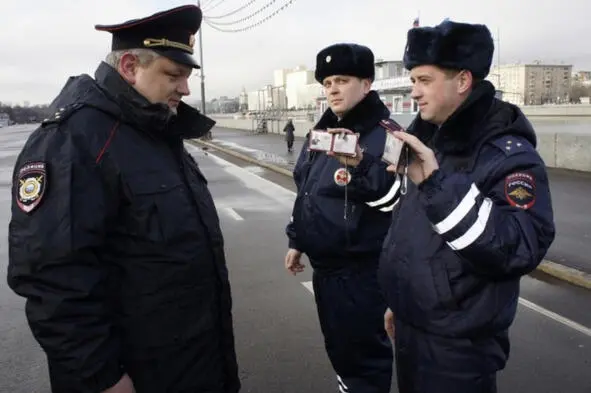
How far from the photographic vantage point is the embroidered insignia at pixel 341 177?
284 centimetres

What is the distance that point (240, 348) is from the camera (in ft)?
14.1

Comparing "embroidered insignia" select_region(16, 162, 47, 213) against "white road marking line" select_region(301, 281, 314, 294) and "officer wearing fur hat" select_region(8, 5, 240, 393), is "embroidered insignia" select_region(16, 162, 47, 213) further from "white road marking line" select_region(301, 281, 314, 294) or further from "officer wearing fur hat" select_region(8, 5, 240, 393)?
"white road marking line" select_region(301, 281, 314, 294)

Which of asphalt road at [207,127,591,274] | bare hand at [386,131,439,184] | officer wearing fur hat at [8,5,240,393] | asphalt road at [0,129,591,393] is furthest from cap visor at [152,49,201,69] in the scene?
asphalt road at [207,127,591,274]

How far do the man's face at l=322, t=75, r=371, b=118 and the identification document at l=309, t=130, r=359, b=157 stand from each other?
70cm

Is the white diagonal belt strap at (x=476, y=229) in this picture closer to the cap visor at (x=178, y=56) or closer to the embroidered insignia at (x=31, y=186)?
the cap visor at (x=178, y=56)

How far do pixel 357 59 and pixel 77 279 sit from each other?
82.2 inches

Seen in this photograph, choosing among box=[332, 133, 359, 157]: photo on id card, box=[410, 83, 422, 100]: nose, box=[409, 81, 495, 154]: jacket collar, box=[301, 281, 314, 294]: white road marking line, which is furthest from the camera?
box=[301, 281, 314, 294]: white road marking line

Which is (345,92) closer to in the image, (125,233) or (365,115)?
(365,115)

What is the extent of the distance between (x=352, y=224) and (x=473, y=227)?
1.19 m

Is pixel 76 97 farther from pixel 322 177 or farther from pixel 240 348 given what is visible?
pixel 240 348

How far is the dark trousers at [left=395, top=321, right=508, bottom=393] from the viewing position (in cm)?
208

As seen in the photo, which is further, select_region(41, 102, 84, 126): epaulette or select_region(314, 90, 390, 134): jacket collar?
select_region(314, 90, 390, 134): jacket collar

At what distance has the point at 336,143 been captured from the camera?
2453 mm

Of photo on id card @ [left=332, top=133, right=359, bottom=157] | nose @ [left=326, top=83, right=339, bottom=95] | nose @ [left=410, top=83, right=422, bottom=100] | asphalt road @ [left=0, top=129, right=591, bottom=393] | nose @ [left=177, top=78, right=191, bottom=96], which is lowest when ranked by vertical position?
asphalt road @ [left=0, top=129, right=591, bottom=393]
